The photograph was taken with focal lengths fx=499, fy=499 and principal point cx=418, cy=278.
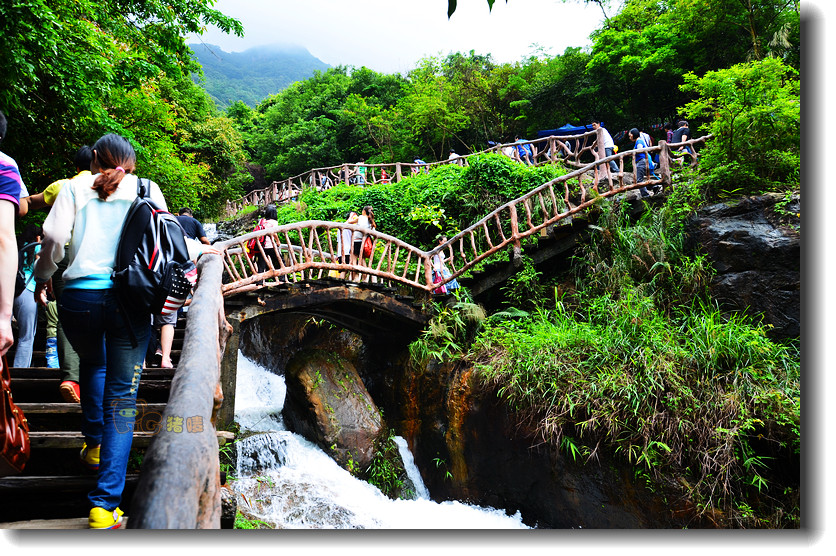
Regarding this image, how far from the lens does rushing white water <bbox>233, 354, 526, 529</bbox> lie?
18.7 feet

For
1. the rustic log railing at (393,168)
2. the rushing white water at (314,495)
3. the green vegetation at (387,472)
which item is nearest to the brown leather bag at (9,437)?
the rushing white water at (314,495)

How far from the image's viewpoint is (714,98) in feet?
19.6

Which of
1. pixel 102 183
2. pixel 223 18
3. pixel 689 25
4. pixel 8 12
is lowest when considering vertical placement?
pixel 102 183

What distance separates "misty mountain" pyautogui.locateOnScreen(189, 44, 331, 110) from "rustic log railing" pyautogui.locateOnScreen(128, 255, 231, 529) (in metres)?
3.35

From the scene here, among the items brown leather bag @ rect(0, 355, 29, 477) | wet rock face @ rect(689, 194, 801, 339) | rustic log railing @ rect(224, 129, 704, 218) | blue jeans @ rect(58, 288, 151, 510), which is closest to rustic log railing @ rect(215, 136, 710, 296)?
wet rock face @ rect(689, 194, 801, 339)

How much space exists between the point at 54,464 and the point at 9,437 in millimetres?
854

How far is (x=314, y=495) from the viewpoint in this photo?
6082 millimetres

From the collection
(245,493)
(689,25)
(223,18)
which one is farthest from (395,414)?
(689,25)

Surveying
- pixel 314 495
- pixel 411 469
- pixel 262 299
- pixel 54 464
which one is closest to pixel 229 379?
pixel 262 299

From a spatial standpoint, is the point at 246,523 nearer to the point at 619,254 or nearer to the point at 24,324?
the point at 24,324

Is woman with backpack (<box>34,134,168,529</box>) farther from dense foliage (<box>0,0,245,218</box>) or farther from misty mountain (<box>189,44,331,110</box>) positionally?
dense foliage (<box>0,0,245,218</box>)

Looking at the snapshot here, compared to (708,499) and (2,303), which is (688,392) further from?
(2,303)

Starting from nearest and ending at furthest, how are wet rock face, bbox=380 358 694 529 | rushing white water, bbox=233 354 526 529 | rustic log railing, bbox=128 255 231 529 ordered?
1. rustic log railing, bbox=128 255 231 529
2. wet rock face, bbox=380 358 694 529
3. rushing white water, bbox=233 354 526 529

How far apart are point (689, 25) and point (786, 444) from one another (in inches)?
364
